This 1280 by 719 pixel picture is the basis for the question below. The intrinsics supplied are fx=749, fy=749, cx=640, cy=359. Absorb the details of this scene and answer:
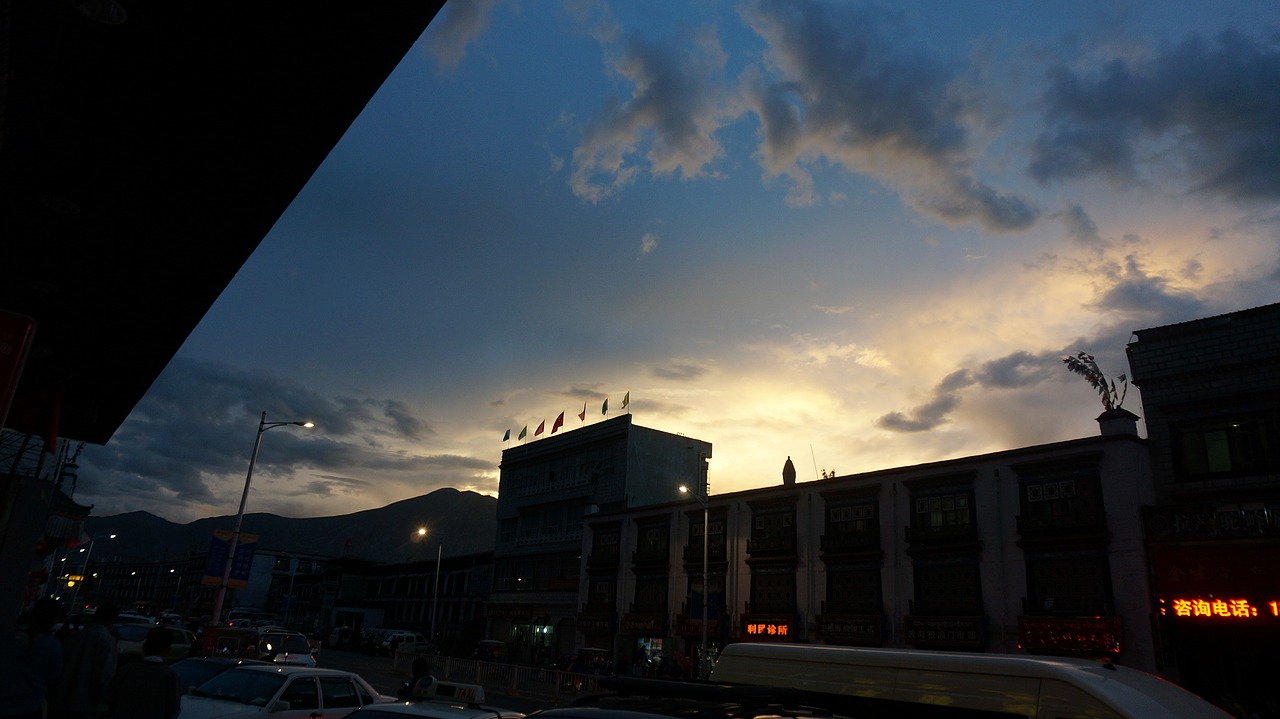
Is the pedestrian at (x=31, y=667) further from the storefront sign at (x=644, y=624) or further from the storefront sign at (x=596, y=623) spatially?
the storefront sign at (x=596, y=623)

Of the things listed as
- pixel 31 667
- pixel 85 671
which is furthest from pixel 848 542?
pixel 31 667

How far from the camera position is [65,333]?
16.7 m

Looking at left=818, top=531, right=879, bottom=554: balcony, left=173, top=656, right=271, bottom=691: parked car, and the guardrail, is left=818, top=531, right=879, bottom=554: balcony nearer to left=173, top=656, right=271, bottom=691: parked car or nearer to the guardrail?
the guardrail

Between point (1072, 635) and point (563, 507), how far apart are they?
36223mm

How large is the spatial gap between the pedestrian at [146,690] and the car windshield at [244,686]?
13.5 feet

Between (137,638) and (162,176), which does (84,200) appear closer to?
(162,176)

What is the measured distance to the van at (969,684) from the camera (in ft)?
28.0

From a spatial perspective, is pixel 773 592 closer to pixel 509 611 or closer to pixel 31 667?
pixel 509 611

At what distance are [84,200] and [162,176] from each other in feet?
5.53

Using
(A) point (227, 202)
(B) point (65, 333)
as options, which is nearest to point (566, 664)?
(B) point (65, 333)

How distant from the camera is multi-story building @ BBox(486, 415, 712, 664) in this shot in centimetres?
5106

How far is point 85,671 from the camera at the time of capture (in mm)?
7949

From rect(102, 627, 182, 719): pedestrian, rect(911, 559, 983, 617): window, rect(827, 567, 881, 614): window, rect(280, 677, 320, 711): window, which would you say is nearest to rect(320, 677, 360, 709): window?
rect(280, 677, 320, 711): window

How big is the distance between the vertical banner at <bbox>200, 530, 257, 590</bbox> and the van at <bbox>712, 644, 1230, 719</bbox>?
22.6 m
